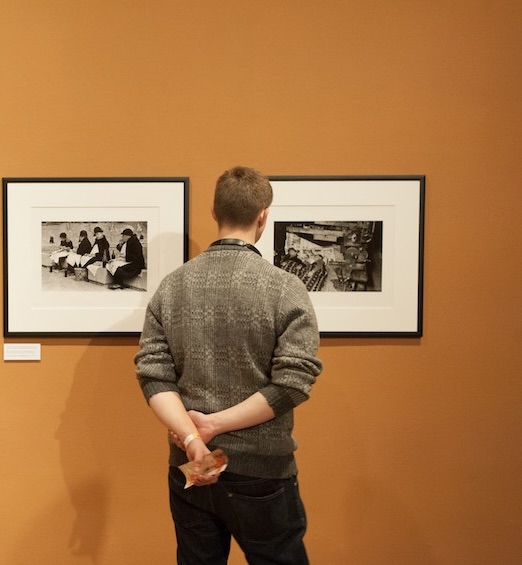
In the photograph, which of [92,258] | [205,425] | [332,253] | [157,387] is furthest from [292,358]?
[92,258]

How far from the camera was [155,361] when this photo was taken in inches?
64.4

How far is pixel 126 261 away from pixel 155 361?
0.75m

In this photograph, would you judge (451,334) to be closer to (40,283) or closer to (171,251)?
(171,251)

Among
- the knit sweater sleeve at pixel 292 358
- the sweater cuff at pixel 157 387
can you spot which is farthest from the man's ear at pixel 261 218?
the sweater cuff at pixel 157 387

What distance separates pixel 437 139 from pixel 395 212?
0.34 m

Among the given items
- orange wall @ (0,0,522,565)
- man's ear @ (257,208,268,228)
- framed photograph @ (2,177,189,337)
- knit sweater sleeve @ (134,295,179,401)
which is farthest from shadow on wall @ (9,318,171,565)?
man's ear @ (257,208,268,228)

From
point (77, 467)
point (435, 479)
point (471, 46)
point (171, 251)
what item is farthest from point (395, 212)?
point (77, 467)

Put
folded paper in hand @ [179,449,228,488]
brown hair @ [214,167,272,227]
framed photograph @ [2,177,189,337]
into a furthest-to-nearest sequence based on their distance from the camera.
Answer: framed photograph @ [2,177,189,337] < brown hair @ [214,167,272,227] < folded paper in hand @ [179,449,228,488]

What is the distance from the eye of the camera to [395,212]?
2.29m

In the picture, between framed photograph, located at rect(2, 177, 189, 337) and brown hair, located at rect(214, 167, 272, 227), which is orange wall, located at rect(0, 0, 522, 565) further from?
brown hair, located at rect(214, 167, 272, 227)

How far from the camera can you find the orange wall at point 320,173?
2.27m

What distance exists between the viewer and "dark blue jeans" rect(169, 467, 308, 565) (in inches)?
61.0

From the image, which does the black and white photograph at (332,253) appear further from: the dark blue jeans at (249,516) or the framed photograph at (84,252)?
the dark blue jeans at (249,516)

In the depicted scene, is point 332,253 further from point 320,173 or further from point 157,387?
point 157,387
